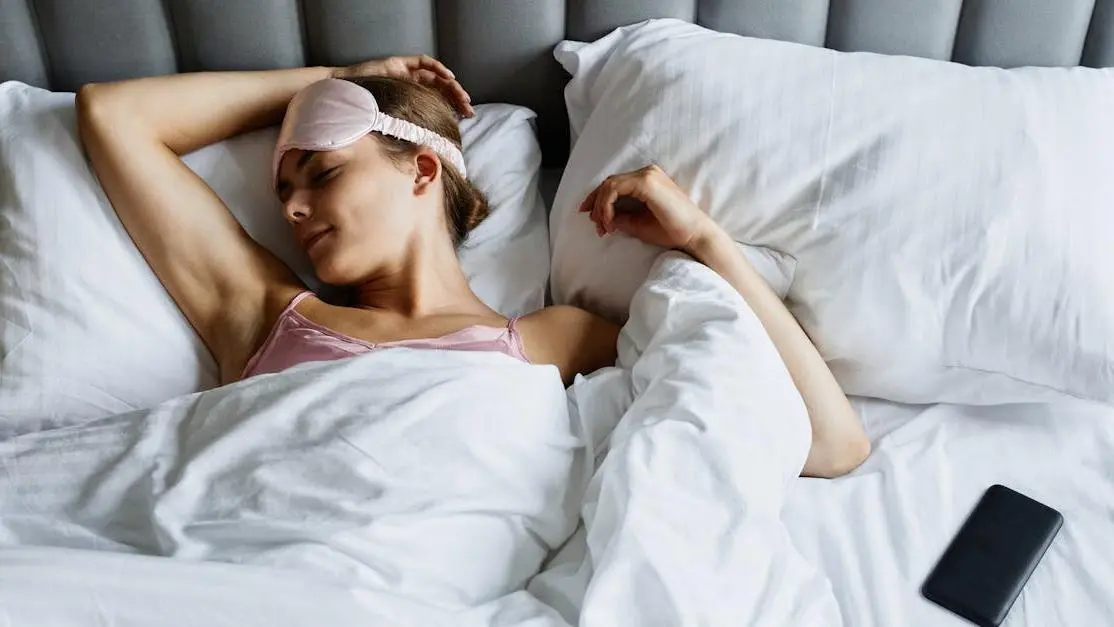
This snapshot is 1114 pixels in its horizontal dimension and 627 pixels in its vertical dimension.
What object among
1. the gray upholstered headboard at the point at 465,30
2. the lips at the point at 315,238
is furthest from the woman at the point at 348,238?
the gray upholstered headboard at the point at 465,30

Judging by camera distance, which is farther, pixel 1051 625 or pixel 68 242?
pixel 68 242

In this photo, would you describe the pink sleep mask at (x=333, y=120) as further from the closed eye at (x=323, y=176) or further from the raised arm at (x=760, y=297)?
the raised arm at (x=760, y=297)

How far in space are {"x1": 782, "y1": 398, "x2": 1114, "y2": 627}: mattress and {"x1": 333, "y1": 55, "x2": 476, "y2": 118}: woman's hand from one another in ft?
2.23

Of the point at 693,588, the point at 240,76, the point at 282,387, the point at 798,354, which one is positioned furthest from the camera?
the point at 240,76

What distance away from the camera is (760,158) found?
3.86 feet

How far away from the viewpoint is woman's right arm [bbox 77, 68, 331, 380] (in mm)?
1131

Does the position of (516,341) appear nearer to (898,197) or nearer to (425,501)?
(425,501)

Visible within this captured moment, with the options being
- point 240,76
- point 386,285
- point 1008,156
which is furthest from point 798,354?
point 240,76

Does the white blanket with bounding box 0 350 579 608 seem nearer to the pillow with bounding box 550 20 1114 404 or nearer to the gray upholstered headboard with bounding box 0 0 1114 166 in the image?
the pillow with bounding box 550 20 1114 404

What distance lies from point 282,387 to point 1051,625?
798mm

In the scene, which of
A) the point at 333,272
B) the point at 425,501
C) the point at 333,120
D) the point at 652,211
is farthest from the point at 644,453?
the point at 333,120

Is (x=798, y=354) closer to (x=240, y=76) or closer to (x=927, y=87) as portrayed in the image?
(x=927, y=87)

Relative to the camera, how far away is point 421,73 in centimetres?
132

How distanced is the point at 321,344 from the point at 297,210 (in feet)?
0.60
